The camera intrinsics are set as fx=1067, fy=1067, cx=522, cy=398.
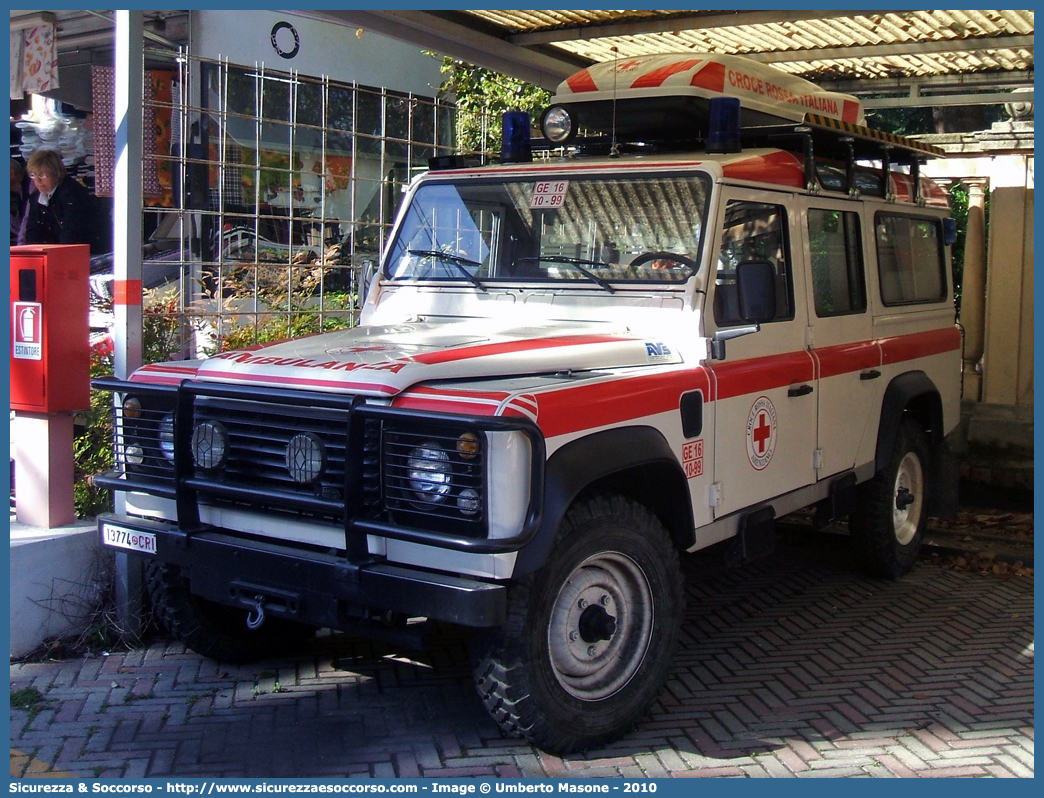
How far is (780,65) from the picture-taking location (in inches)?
342

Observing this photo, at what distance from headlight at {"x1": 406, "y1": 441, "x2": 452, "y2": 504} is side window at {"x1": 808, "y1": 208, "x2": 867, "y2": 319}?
2.62 m

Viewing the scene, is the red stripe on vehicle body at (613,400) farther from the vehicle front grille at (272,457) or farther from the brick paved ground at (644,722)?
the brick paved ground at (644,722)

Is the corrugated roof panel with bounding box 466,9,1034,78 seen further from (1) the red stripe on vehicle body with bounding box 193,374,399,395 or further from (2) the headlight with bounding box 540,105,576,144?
(1) the red stripe on vehicle body with bounding box 193,374,399,395

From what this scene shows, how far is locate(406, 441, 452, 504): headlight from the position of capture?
3510 mm

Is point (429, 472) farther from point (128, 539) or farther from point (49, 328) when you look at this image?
point (49, 328)

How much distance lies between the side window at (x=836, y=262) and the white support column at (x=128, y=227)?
327cm

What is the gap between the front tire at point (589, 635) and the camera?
3.67 metres

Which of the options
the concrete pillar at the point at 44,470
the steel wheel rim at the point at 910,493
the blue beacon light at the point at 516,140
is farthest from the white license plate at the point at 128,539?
the steel wheel rim at the point at 910,493

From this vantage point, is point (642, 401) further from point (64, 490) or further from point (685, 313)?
point (64, 490)

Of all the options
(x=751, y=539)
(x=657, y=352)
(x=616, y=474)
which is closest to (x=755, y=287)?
(x=657, y=352)

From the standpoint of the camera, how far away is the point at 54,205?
7281 mm

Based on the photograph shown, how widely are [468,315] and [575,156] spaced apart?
132 centimetres

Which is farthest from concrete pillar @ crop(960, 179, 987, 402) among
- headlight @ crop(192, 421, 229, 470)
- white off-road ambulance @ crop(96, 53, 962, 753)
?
headlight @ crop(192, 421, 229, 470)

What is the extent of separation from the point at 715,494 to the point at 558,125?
2.24m
